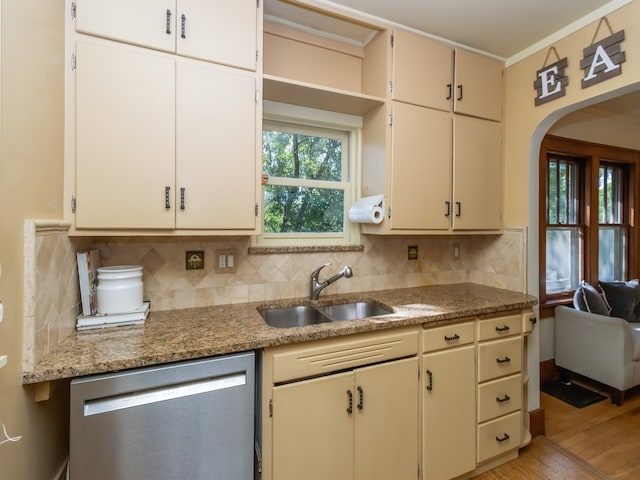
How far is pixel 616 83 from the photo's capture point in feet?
5.58

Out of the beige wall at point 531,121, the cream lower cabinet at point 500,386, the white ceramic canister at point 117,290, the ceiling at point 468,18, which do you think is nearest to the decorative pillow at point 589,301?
the beige wall at point 531,121

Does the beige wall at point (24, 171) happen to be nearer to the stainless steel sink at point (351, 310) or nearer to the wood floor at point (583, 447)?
the stainless steel sink at point (351, 310)

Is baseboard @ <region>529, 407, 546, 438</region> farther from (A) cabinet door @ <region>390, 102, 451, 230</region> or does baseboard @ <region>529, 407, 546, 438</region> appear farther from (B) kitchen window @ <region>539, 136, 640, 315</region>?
(A) cabinet door @ <region>390, 102, 451, 230</region>

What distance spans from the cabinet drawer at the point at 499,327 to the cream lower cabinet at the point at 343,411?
1.57 feet

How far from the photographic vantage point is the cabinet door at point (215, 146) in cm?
143

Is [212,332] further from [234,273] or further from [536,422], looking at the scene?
[536,422]

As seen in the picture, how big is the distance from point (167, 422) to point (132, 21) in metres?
1.62

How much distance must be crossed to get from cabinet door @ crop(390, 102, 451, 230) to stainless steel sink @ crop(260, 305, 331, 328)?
718 millimetres

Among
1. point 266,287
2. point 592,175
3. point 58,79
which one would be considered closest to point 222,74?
point 58,79

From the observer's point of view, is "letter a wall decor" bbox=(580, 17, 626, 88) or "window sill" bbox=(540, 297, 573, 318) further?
"window sill" bbox=(540, 297, 573, 318)

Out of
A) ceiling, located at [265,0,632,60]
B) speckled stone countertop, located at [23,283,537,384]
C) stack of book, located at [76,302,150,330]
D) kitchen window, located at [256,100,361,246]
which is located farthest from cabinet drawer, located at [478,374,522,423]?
ceiling, located at [265,0,632,60]

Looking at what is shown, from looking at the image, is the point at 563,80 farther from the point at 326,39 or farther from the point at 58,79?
A: the point at 58,79

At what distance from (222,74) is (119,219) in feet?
2.66

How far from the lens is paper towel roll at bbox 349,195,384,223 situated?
6.20 feet
